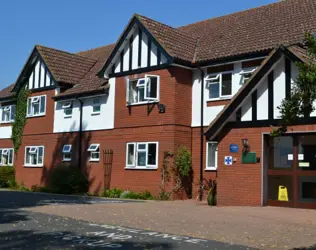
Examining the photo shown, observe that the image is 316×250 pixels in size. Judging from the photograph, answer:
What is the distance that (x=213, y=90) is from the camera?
864 inches

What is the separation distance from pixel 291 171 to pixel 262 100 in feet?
8.65

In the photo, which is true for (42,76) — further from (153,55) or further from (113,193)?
(113,193)

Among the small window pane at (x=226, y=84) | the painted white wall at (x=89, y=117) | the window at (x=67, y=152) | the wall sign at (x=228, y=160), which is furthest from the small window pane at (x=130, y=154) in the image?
the wall sign at (x=228, y=160)

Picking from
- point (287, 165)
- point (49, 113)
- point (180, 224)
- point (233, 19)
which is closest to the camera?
point (180, 224)

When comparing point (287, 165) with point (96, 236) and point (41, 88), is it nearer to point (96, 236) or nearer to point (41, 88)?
point (96, 236)

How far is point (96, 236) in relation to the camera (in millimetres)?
10367

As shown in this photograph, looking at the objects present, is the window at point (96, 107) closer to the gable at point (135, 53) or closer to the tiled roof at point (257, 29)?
the gable at point (135, 53)

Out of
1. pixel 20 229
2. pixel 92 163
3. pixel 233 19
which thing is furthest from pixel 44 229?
pixel 233 19

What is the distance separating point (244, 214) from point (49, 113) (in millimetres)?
17410

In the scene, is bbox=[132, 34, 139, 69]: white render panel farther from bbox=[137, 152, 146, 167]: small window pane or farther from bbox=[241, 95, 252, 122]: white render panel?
bbox=[241, 95, 252, 122]: white render panel

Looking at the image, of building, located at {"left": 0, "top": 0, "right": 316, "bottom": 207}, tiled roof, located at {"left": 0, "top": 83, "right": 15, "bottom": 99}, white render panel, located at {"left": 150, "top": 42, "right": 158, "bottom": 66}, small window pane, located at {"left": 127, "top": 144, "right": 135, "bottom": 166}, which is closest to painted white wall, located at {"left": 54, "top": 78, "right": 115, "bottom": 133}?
building, located at {"left": 0, "top": 0, "right": 316, "bottom": 207}

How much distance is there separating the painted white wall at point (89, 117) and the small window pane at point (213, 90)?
214 inches

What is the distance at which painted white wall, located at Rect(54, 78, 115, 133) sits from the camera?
986 inches

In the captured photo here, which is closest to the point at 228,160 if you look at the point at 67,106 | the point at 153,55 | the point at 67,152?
the point at 153,55
